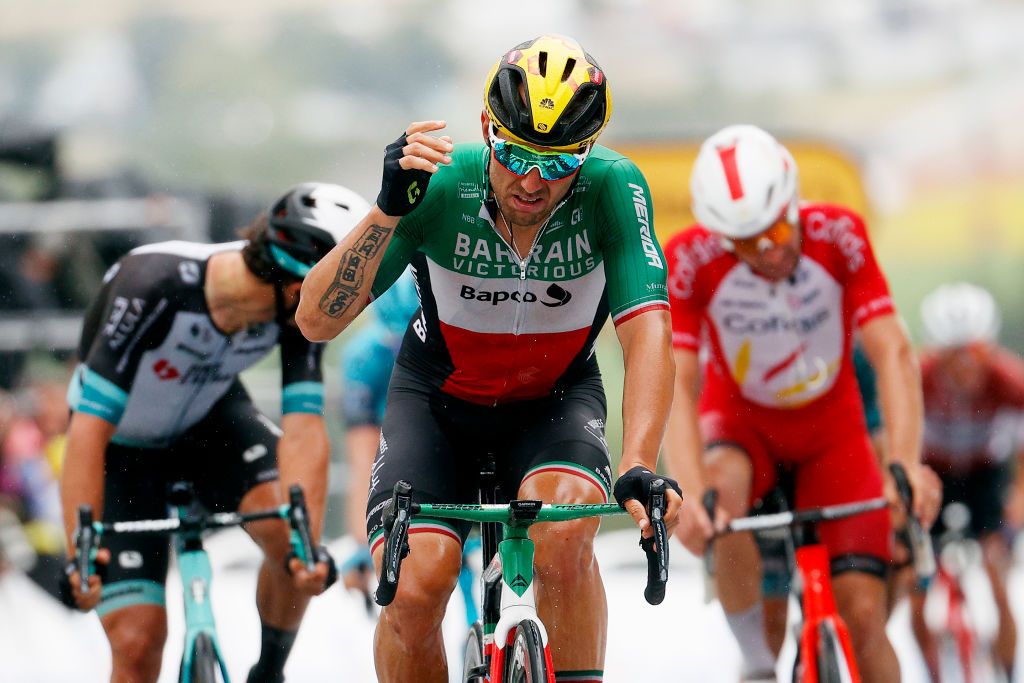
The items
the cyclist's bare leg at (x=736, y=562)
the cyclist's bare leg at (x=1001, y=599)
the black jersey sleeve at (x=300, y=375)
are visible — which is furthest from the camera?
the cyclist's bare leg at (x=1001, y=599)

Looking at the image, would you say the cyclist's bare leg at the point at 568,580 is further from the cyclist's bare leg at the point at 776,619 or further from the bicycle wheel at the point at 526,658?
the cyclist's bare leg at the point at 776,619

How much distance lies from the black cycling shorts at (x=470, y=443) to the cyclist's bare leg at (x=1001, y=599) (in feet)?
16.0

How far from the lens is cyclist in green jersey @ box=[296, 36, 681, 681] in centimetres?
372

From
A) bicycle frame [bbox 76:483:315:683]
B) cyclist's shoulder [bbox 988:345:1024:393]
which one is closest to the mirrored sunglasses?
bicycle frame [bbox 76:483:315:683]

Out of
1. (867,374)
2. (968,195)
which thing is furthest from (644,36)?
(867,374)

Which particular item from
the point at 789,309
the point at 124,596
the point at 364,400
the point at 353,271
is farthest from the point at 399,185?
the point at 364,400

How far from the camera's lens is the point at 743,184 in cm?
534

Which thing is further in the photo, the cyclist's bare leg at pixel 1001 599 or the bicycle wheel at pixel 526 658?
the cyclist's bare leg at pixel 1001 599

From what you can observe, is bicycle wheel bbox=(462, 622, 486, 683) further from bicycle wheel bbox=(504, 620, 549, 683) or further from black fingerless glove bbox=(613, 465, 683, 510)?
black fingerless glove bbox=(613, 465, 683, 510)

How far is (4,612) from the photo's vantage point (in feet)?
36.1

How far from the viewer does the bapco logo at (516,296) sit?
13.5ft

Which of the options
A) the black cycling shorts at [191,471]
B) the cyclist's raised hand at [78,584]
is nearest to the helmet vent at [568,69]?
the cyclist's raised hand at [78,584]

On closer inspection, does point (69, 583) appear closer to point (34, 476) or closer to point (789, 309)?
point (789, 309)

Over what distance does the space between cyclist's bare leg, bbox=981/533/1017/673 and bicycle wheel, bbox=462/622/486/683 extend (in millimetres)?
5248
